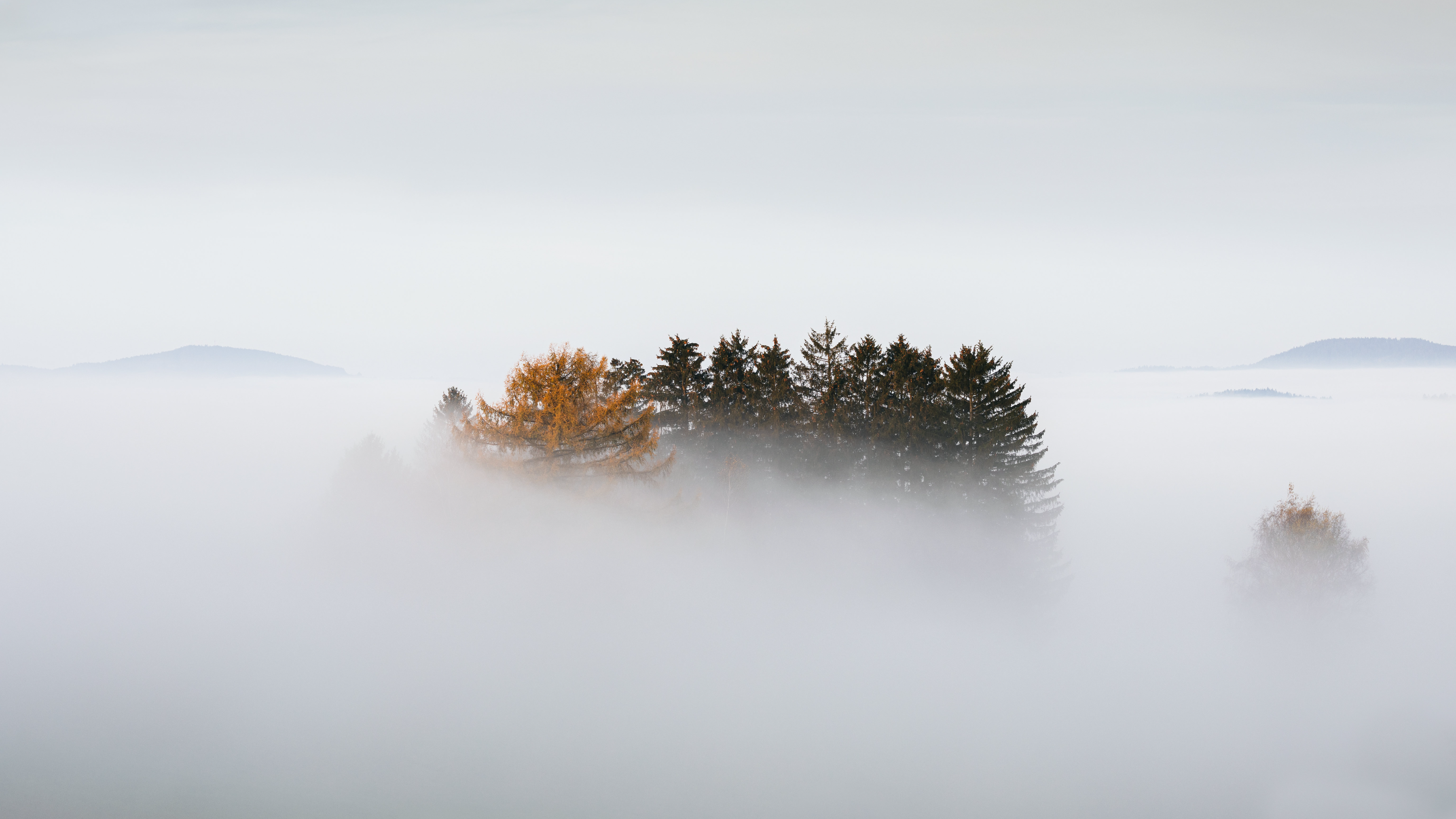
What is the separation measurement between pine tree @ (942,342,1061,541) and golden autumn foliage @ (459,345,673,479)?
62.3 ft

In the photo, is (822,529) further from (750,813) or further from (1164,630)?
(1164,630)

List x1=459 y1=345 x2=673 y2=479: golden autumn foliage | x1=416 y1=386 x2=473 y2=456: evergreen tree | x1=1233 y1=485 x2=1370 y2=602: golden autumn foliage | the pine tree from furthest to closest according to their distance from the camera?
x1=416 y1=386 x2=473 y2=456: evergreen tree, x1=1233 y1=485 x2=1370 y2=602: golden autumn foliage, the pine tree, x1=459 y1=345 x2=673 y2=479: golden autumn foliage

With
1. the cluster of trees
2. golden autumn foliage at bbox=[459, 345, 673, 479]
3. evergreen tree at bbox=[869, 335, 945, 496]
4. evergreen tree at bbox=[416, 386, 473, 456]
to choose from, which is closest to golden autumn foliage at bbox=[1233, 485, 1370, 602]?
the cluster of trees

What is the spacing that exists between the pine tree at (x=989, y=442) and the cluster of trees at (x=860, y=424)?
55mm

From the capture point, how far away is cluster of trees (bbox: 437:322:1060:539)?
44.6 m

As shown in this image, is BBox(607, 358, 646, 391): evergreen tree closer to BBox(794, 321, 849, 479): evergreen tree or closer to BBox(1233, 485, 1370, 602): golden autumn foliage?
BBox(794, 321, 849, 479): evergreen tree

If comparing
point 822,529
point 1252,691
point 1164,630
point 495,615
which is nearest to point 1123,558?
point 1164,630

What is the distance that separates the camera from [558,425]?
3044cm

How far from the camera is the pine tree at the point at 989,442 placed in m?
44.4

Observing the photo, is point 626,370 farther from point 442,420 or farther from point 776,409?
point 442,420

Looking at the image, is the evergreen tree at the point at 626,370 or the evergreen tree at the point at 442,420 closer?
the evergreen tree at the point at 626,370

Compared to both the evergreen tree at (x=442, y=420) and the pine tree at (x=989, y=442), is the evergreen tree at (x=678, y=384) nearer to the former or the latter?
the pine tree at (x=989, y=442)

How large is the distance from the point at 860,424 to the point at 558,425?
66.9 ft

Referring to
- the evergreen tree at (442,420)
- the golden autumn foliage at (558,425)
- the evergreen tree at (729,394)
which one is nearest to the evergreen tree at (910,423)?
the evergreen tree at (729,394)
